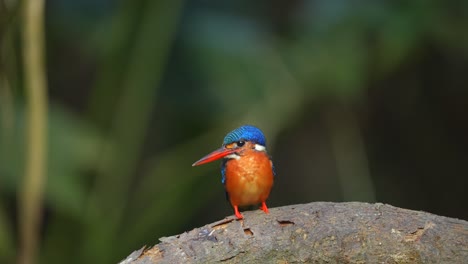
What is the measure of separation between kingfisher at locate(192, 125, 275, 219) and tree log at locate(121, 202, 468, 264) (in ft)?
1.23

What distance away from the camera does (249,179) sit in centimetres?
239

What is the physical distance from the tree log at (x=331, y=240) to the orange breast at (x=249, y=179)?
394mm

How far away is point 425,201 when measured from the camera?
17.2 ft

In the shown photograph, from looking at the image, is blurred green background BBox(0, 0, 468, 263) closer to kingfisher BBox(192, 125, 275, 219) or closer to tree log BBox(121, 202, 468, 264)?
kingfisher BBox(192, 125, 275, 219)

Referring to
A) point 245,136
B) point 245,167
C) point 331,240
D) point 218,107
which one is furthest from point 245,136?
point 218,107

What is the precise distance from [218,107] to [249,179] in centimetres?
212

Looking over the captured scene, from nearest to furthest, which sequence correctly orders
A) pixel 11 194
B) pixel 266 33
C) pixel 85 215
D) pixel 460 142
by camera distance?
pixel 85 215 < pixel 11 194 < pixel 266 33 < pixel 460 142

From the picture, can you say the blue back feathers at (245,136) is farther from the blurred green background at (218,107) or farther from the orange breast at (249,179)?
the blurred green background at (218,107)

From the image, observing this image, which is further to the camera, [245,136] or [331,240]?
[245,136]

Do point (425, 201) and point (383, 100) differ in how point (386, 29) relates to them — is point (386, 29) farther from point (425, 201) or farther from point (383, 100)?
point (425, 201)

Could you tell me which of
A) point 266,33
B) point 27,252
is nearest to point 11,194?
point 27,252

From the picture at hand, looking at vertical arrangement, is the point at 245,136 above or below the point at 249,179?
above

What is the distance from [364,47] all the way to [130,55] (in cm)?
132

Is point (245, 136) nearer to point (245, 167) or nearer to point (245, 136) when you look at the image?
point (245, 136)
